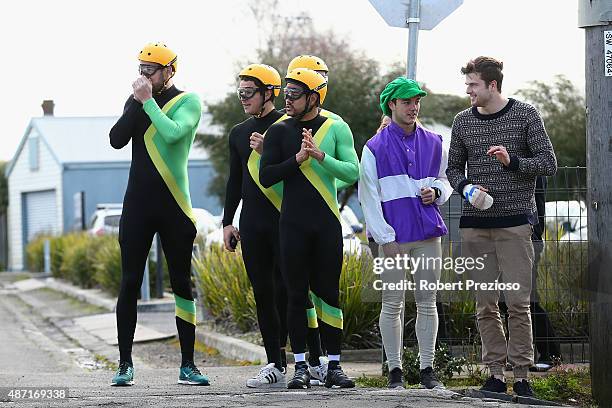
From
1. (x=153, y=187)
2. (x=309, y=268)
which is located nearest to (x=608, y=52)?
(x=309, y=268)

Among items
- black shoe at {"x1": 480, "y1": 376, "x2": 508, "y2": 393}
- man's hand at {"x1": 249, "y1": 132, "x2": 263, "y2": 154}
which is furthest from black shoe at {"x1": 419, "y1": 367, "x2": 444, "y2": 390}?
man's hand at {"x1": 249, "y1": 132, "x2": 263, "y2": 154}

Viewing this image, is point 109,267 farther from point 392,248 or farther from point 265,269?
point 392,248

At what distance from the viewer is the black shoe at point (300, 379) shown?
8.10 m

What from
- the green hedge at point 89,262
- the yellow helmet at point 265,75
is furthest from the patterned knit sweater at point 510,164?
the green hedge at point 89,262

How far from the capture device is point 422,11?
8.90m

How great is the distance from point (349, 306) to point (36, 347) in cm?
570

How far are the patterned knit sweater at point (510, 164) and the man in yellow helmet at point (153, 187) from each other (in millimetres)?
2002

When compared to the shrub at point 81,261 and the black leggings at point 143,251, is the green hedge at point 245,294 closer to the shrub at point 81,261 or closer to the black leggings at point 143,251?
the black leggings at point 143,251

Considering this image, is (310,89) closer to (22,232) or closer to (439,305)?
(439,305)

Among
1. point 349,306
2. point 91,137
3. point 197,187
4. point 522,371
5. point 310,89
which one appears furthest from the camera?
point 91,137

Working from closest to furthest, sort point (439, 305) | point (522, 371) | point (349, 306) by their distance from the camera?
point (522, 371)
point (439, 305)
point (349, 306)

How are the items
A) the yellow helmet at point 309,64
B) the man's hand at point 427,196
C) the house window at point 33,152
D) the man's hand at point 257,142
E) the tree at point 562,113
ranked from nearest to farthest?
the man's hand at point 427,196 → the man's hand at point 257,142 → the yellow helmet at point 309,64 → the tree at point 562,113 → the house window at point 33,152

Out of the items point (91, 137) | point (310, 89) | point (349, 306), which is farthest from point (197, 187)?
point (310, 89)

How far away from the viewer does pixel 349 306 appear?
1117 cm
